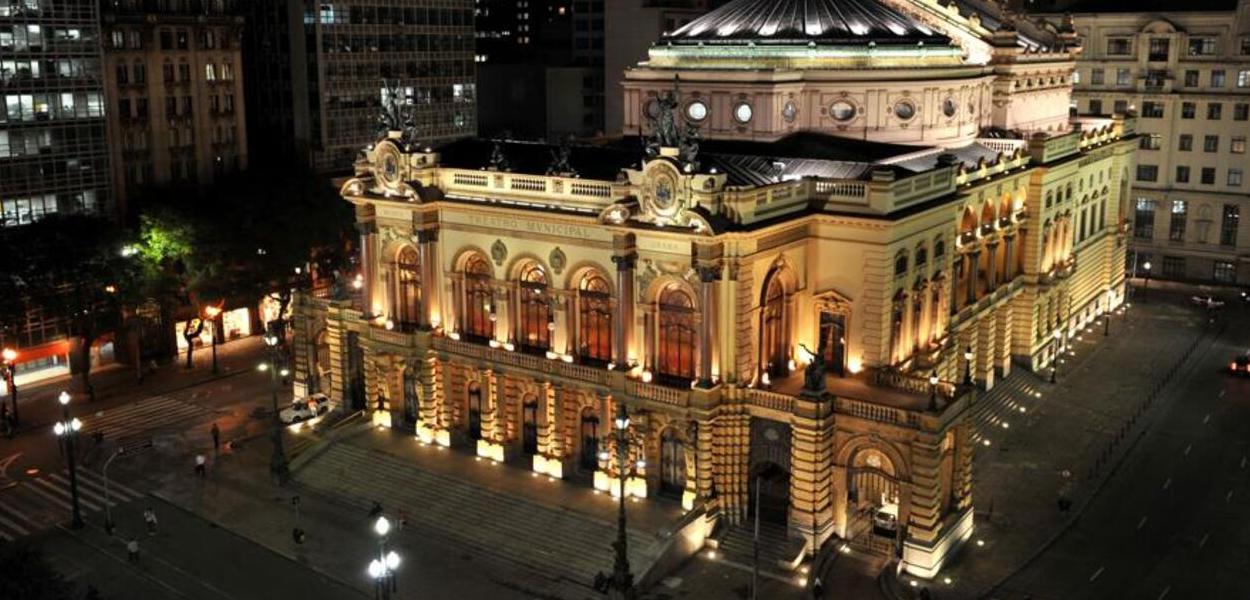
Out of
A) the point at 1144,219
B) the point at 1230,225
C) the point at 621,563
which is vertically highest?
the point at 1144,219

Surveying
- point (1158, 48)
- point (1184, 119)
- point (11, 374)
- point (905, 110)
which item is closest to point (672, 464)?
point (905, 110)

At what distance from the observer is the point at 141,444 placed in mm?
74312

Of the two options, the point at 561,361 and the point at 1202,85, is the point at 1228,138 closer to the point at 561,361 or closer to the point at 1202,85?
the point at 1202,85

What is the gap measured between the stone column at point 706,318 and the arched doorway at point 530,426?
36.8 ft

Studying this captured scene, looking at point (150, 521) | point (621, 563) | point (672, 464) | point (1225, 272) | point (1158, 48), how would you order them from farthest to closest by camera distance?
point (1158, 48), point (1225, 272), point (150, 521), point (672, 464), point (621, 563)

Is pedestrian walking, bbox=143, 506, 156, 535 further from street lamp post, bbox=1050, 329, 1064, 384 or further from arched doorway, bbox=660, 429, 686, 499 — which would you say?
street lamp post, bbox=1050, 329, 1064, 384

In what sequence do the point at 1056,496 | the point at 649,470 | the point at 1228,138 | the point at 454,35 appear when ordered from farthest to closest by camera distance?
1. the point at 454,35
2. the point at 1228,138
3. the point at 1056,496
4. the point at 649,470

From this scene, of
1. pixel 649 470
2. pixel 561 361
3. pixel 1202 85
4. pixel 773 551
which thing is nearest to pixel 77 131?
pixel 561 361

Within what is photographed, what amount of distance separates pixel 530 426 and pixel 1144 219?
3322 inches

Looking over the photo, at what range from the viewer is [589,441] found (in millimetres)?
64125

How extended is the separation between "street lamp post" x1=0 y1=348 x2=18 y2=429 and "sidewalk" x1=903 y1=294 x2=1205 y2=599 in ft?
186

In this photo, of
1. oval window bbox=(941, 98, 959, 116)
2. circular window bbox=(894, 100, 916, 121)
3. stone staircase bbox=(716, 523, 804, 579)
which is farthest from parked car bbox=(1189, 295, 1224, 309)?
stone staircase bbox=(716, 523, 804, 579)

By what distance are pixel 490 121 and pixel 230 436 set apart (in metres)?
94.6

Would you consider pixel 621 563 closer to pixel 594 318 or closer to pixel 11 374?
pixel 594 318
